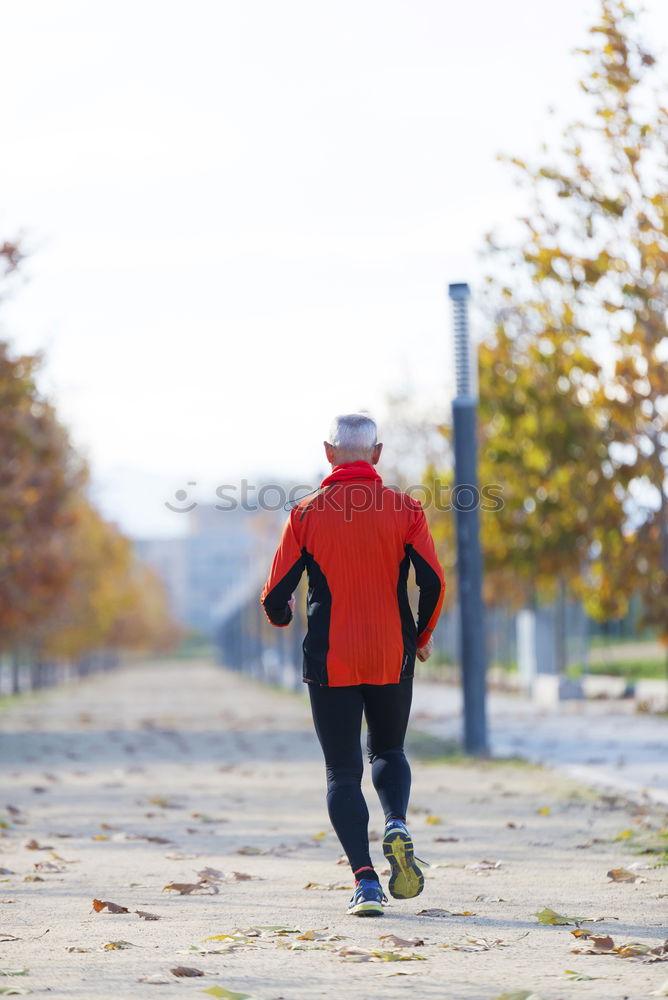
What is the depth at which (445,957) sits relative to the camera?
4930 millimetres

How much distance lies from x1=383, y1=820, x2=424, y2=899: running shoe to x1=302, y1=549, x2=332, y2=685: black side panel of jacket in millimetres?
622

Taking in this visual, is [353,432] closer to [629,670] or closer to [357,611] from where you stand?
[357,611]

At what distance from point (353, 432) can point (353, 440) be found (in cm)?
4

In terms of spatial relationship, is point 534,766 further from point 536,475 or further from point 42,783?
point 536,475

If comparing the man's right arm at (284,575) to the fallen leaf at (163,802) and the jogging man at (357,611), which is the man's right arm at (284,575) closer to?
the jogging man at (357,611)

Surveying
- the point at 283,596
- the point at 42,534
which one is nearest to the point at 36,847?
the point at 283,596

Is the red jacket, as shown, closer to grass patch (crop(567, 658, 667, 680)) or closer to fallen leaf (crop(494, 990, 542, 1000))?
fallen leaf (crop(494, 990, 542, 1000))

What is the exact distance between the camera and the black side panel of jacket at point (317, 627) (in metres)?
5.94

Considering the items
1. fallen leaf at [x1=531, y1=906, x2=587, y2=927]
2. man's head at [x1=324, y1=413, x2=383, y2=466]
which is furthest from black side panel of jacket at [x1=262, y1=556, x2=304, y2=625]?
fallen leaf at [x1=531, y1=906, x2=587, y2=927]

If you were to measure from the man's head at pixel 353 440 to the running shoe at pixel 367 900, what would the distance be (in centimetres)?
160

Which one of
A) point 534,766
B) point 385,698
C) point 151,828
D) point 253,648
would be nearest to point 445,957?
point 385,698

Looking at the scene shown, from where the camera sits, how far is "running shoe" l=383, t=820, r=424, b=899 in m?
5.77

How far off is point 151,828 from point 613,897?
12.5 ft

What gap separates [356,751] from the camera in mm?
6062
